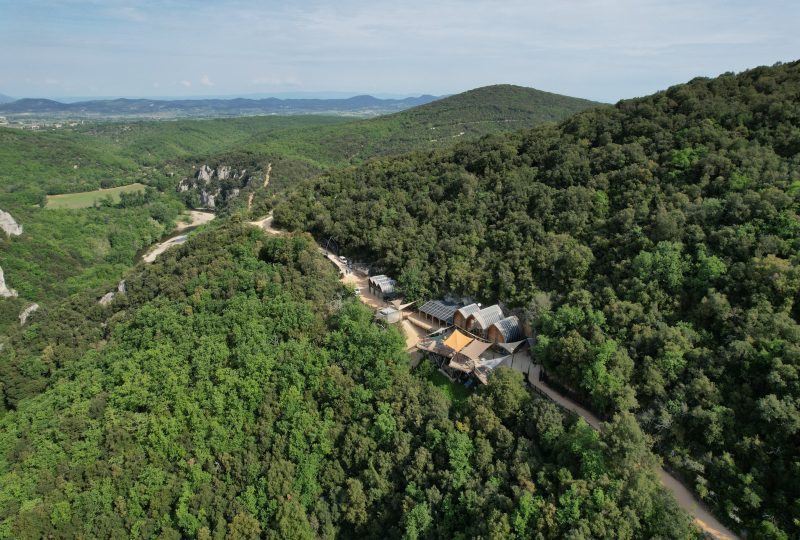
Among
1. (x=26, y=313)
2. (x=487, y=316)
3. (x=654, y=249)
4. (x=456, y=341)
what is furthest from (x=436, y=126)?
(x=456, y=341)

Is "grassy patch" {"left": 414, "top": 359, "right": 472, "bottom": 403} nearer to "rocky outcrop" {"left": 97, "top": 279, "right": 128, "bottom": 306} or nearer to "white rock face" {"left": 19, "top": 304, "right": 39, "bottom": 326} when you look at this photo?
"rocky outcrop" {"left": 97, "top": 279, "right": 128, "bottom": 306}

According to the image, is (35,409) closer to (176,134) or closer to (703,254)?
(703,254)

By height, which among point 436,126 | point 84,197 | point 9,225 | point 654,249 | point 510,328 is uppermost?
point 436,126

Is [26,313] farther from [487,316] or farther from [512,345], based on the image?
[512,345]

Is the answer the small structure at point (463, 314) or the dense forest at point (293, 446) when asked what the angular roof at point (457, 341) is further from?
the dense forest at point (293, 446)

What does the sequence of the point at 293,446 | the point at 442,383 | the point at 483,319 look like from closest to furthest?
the point at 293,446 → the point at 442,383 → the point at 483,319

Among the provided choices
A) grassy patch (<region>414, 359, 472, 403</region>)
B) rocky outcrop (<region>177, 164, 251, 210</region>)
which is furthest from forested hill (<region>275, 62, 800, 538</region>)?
rocky outcrop (<region>177, 164, 251, 210</region>)

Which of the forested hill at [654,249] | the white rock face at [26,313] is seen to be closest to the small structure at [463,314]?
the forested hill at [654,249]
